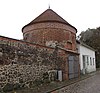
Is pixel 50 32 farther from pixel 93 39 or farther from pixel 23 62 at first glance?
pixel 93 39

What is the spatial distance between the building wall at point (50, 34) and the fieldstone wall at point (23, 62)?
6.00 metres

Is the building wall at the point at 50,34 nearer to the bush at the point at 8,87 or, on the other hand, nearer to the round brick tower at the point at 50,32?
the round brick tower at the point at 50,32

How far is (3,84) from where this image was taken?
10617 millimetres

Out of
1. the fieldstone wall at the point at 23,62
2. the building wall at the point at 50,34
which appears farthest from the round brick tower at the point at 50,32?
the fieldstone wall at the point at 23,62

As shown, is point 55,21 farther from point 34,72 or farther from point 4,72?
point 4,72

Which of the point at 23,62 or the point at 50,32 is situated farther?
the point at 50,32

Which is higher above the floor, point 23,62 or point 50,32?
point 50,32

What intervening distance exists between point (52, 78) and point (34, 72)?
292cm

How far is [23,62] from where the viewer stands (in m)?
12.7

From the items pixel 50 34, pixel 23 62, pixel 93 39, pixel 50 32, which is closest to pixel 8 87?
pixel 23 62

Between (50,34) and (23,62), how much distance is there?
34.5ft

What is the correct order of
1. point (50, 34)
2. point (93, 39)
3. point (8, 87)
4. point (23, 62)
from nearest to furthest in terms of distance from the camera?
point (8, 87)
point (23, 62)
point (50, 34)
point (93, 39)

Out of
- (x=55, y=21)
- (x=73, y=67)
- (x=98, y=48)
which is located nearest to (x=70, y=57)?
(x=73, y=67)

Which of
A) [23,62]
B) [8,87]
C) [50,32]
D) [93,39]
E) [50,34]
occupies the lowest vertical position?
[8,87]
